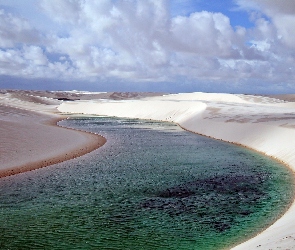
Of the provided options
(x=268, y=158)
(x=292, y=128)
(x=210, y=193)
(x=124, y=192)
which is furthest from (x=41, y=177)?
(x=292, y=128)

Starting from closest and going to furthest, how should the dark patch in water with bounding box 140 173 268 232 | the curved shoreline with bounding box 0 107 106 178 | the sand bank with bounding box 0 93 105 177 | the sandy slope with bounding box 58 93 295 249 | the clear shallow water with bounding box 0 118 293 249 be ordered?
→ the sandy slope with bounding box 58 93 295 249, the clear shallow water with bounding box 0 118 293 249, the dark patch in water with bounding box 140 173 268 232, the curved shoreline with bounding box 0 107 106 178, the sand bank with bounding box 0 93 105 177

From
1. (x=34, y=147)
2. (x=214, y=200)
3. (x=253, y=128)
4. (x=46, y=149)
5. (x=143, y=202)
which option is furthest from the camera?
(x=253, y=128)

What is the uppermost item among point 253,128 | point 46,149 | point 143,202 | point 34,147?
point 253,128

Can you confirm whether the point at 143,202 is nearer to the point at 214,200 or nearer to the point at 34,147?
the point at 214,200

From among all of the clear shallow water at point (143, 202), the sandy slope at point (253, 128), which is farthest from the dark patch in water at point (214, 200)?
the sandy slope at point (253, 128)

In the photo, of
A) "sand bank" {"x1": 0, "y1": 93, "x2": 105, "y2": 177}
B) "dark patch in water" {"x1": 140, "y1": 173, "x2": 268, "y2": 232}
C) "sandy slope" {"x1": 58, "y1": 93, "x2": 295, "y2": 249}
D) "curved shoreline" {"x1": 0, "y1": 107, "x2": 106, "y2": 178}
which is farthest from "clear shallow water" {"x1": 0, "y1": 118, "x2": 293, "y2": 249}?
"sand bank" {"x1": 0, "y1": 93, "x2": 105, "y2": 177}

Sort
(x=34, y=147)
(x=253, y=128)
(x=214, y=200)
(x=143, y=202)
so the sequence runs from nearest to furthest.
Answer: (x=143, y=202) < (x=214, y=200) < (x=34, y=147) < (x=253, y=128)

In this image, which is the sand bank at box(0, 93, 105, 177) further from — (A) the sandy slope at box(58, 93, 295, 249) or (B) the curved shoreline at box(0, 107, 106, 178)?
(A) the sandy slope at box(58, 93, 295, 249)

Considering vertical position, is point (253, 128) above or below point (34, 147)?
above

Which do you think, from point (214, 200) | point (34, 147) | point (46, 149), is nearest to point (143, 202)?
point (214, 200)
